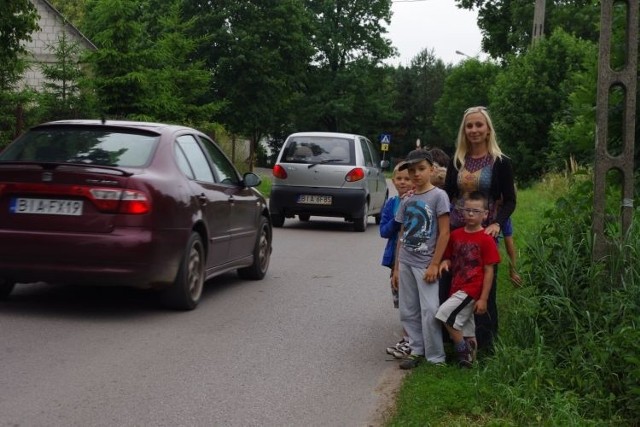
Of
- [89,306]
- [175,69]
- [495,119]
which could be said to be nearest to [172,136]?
[89,306]

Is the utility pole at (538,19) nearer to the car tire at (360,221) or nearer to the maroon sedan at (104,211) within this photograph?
the car tire at (360,221)

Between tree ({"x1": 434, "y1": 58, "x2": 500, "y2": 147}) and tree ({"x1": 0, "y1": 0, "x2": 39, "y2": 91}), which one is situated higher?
tree ({"x1": 434, "y1": 58, "x2": 500, "y2": 147})

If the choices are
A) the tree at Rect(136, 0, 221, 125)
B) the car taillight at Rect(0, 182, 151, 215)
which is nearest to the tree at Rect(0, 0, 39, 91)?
the tree at Rect(136, 0, 221, 125)

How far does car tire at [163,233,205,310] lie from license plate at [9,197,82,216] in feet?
3.20

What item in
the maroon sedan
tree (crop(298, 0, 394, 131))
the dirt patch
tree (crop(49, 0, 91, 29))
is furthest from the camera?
tree (crop(298, 0, 394, 131))

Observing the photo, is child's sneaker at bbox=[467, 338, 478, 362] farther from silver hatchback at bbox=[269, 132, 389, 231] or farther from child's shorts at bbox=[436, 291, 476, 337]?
silver hatchback at bbox=[269, 132, 389, 231]

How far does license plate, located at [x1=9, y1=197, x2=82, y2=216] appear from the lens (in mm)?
7414

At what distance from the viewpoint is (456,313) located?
5934 millimetres

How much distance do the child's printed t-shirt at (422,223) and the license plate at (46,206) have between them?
264cm

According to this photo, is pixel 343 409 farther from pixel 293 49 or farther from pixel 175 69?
pixel 293 49

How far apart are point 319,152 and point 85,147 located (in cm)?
999

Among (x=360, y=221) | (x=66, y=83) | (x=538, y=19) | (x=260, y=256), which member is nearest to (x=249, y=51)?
(x=538, y=19)

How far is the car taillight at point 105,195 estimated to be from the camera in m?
7.41

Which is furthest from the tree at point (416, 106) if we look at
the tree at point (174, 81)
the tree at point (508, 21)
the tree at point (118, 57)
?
the tree at point (118, 57)
